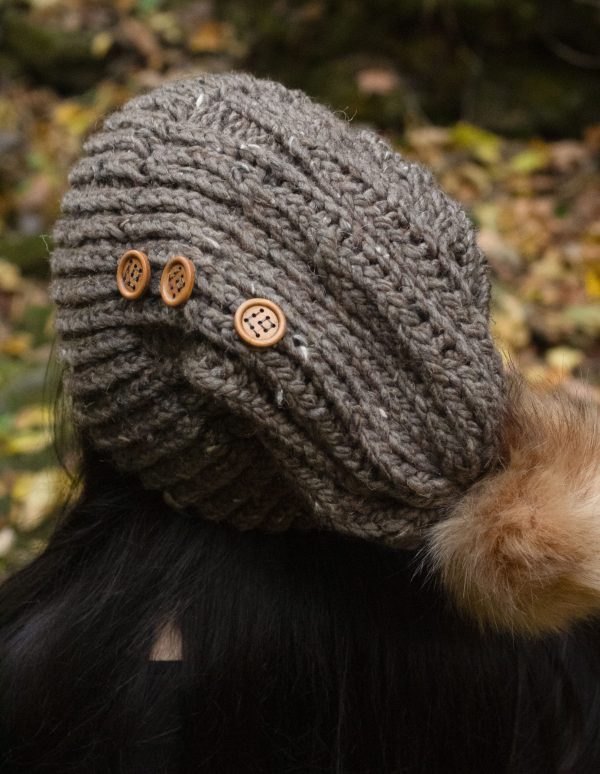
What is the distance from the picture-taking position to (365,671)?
4.02 feet

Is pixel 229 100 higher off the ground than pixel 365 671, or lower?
higher

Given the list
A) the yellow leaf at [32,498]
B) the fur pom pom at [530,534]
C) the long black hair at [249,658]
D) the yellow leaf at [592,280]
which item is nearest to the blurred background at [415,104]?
the yellow leaf at [592,280]

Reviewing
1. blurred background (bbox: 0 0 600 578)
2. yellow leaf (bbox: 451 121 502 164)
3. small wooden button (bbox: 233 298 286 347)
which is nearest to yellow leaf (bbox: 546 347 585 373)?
blurred background (bbox: 0 0 600 578)

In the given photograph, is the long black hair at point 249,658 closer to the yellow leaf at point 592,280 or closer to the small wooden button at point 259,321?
the small wooden button at point 259,321

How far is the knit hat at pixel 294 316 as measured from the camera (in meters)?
0.96

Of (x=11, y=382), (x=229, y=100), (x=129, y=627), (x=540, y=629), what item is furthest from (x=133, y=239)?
(x=11, y=382)

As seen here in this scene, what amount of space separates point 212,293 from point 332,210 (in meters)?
0.17

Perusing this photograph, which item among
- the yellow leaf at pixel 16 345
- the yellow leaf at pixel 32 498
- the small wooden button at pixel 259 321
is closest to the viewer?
the small wooden button at pixel 259 321

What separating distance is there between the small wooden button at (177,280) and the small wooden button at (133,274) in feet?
0.09

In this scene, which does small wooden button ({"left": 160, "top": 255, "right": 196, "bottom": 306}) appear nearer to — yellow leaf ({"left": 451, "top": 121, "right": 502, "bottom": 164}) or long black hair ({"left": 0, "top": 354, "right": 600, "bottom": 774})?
long black hair ({"left": 0, "top": 354, "right": 600, "bottom": 774})

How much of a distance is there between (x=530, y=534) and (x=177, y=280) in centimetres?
50

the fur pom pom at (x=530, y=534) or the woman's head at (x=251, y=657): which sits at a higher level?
the fur pom pom at (x=530, y=534)

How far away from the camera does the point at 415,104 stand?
3814mm

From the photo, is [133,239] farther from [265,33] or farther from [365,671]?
[265,33]
